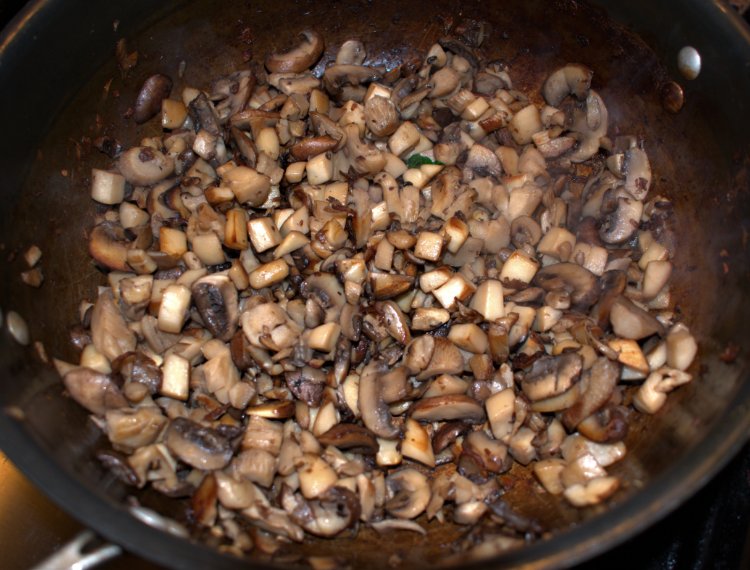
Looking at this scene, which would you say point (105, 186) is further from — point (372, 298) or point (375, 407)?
point (375, 407)

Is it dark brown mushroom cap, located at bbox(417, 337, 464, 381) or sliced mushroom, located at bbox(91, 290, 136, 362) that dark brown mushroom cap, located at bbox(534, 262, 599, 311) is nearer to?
dark brown mushroom cap, located at bbox(417, 337, 464, 381)

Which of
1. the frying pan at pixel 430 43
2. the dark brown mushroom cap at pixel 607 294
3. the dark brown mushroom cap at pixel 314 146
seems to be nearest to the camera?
the frying pan at pixel 430 43

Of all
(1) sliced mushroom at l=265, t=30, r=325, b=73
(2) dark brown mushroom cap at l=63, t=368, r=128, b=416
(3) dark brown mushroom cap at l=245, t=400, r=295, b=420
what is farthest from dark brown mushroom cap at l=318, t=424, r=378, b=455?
(1) sliced mushroom at l=265, t=30, r=325, b=73

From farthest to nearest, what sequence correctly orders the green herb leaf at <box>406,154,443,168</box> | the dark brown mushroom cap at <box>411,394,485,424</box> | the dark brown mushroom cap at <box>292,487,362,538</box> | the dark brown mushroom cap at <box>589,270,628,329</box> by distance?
1. the green herb leaf at <box>406,154,443,168</box>
2. the dark brown mushroom cap at <box>589,270,628,329</box>
3. the dark brown mushroom cap at <box>411,394,485,424</box>
4. the dark brown mushroom cap at <box>292,487,362,538</box>

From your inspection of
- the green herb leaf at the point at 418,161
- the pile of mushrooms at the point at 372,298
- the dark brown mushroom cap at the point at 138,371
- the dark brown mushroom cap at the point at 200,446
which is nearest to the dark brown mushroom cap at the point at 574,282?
the pile of mushrooms at the point at 372,298

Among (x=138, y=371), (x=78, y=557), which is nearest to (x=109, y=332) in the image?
(x=138, y=371)

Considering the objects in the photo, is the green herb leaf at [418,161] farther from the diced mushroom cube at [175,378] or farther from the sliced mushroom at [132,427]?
the sliced mushroom at [132,427]
